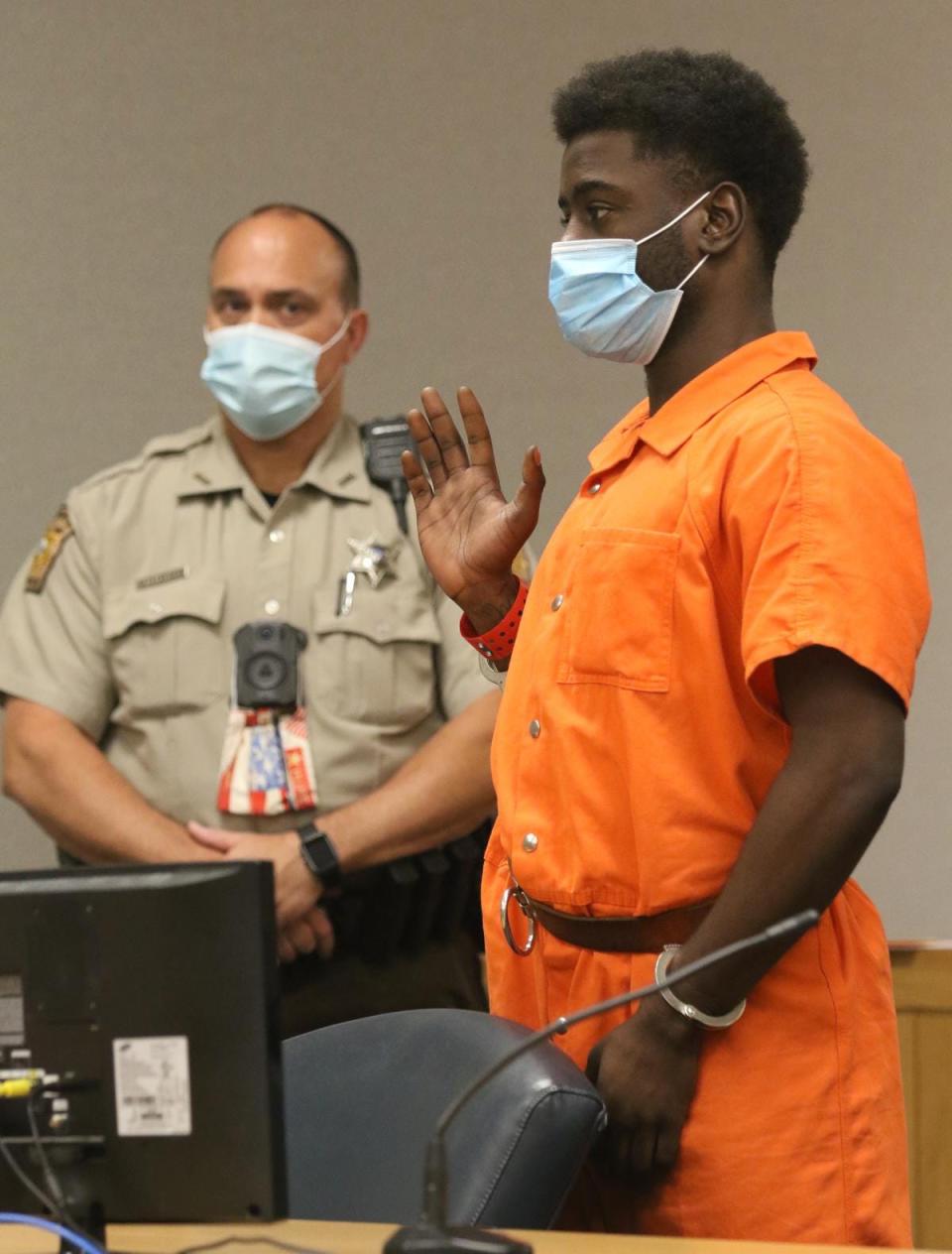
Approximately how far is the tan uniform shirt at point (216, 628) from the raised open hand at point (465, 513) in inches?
26.5

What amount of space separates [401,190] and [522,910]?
205cm

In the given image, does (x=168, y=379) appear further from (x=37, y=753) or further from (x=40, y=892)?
(x=40, y=892)

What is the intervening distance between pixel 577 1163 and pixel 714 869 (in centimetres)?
34

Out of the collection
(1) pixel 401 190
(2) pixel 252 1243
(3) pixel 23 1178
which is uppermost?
(1) pixel 401 190

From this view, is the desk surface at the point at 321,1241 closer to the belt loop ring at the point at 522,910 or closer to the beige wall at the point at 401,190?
the belt loop ring at the point at 522,910

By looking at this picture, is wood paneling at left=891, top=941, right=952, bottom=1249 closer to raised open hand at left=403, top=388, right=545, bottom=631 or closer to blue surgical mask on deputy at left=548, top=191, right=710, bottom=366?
raised open hand at left=403, top=388, right=545, bottom=631

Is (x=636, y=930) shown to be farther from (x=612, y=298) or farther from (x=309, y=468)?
(x=309, y=468)

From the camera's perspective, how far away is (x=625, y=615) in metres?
1.72

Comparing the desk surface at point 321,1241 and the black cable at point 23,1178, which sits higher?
the black cable at point 23,1178

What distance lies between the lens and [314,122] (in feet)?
11.5

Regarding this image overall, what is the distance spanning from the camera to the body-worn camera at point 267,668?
2727mm

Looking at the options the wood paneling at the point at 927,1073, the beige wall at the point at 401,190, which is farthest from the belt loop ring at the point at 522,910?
the beige wall at the point at 401,190

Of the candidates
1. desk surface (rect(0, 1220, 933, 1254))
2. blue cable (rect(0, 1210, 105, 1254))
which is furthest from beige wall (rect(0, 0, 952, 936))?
blue cable (rect(0, 1210, 105, 1254))

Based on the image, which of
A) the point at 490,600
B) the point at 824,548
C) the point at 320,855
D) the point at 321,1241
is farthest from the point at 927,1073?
the point at 321,1241
